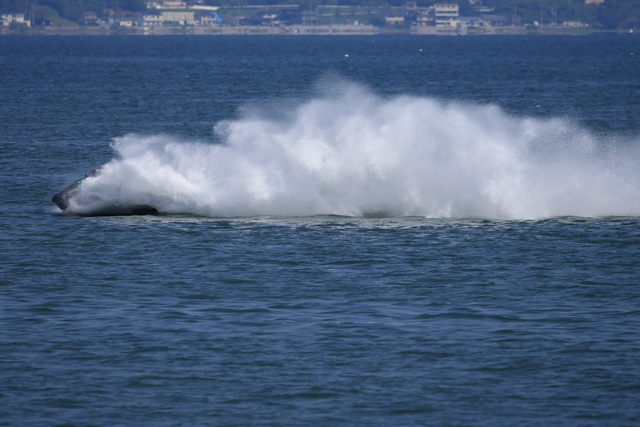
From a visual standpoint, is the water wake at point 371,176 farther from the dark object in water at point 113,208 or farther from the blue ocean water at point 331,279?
the dark object in water at point 113,208

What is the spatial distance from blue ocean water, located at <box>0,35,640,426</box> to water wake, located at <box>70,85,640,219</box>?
64 millimetres

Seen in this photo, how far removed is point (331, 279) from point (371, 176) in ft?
24.7

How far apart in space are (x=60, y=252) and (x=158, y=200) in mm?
4927

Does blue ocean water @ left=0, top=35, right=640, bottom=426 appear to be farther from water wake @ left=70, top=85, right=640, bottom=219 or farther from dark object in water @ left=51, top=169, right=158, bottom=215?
dark object in water @ left=51, top=169, right=158, bottom=215

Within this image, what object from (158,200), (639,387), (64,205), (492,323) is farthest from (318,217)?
(639,387)

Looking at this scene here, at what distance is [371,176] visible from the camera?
2856 cm

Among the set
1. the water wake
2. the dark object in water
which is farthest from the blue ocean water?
the dark object in water

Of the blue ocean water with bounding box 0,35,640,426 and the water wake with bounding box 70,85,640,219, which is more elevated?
the water wake with bounding box 70,85,640,219

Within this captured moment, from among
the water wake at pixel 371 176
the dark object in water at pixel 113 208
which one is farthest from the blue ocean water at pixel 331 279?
the dark object in water at pixel 113 208

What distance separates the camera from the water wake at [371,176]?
92.6 ft

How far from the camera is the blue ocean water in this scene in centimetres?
1534

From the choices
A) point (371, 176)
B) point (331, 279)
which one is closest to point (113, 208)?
point (371, 176)

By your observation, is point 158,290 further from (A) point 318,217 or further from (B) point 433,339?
(A) point 318,217

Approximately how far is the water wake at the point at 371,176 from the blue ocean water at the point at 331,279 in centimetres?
6
